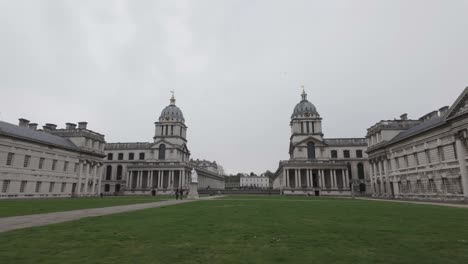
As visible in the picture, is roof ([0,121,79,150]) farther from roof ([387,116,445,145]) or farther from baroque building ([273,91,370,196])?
roof ([387,116,445,145])

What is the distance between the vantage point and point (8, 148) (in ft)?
148

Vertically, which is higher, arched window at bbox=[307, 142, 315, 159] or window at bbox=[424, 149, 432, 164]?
arched window at bbox=[307, 142, 315, 159]

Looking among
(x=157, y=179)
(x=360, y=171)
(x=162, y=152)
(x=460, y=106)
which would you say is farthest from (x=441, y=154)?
(x=162, y=152)

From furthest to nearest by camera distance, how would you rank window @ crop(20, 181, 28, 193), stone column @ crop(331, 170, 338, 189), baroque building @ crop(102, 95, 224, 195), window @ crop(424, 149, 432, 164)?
baroque building @ crop(102, 95, 224, 195), stone column @ crop(331, 170, 338, 189), window @ crop(20, 181, 28, 193), window @ crop(424, 149, 432, 164)

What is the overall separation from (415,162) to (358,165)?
46.6m

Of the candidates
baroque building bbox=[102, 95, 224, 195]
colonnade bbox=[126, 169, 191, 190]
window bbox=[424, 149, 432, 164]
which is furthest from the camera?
baroque building bbox=[102, 95, 224, 195]

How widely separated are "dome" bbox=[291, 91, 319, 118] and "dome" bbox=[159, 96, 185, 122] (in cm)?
4119

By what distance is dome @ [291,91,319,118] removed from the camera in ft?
307

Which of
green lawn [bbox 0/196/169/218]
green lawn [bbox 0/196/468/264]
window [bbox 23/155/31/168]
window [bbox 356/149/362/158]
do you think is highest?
window [bbox 356/149/362/158]

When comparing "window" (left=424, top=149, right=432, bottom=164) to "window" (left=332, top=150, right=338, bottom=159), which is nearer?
"window" (left=424, top=149, right=432, bottom=164)

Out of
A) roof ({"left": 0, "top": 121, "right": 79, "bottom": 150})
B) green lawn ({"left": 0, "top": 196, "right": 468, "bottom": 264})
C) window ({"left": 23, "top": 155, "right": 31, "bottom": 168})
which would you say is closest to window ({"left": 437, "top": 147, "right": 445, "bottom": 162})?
green lawn ({"left": 0, "top": 196, "right": 468, "bottom": 264})

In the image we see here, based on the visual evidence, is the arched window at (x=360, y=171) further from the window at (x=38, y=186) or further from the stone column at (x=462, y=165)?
the window at (x=38, y=186)

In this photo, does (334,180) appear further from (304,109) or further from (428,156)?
(428,156)

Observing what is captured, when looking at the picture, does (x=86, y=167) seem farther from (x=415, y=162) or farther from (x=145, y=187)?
(x=415, y=162)
